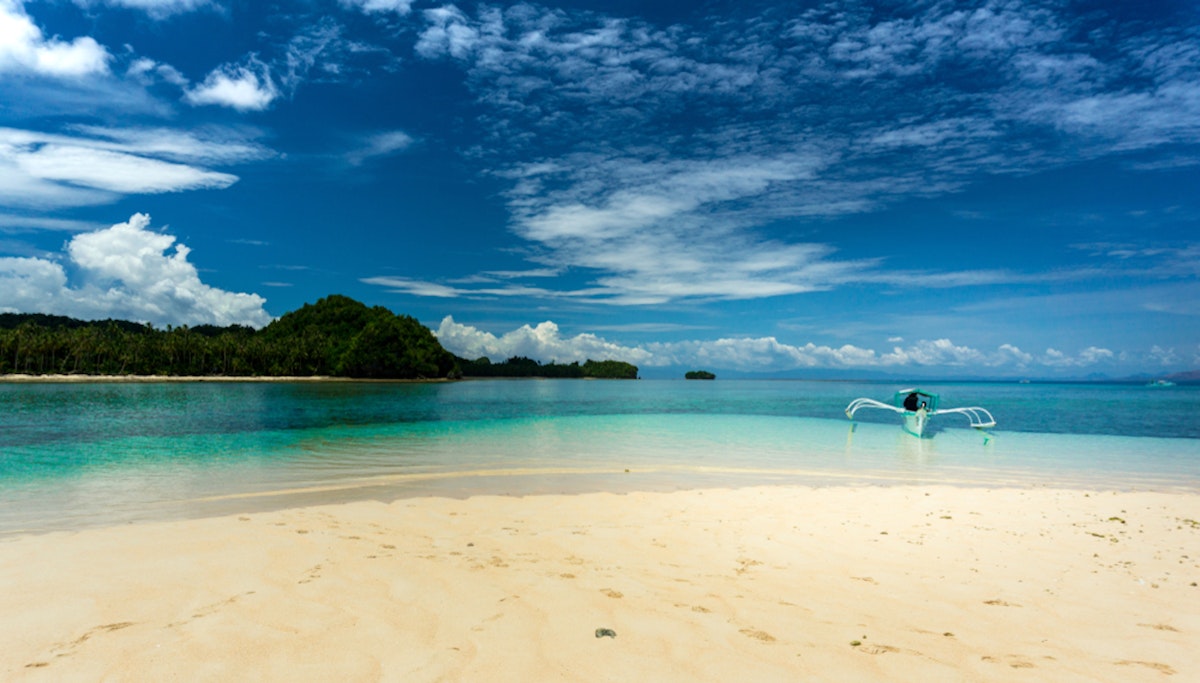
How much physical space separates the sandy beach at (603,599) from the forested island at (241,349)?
12208 cm

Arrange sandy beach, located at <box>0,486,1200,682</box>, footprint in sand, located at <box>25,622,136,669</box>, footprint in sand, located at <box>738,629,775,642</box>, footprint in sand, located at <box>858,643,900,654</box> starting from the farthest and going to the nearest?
footprint in sand, located at <box>738,629,775,642</box>, footprint in sand, located at <box>858,643,900,654</box>, sandy beach, located at <box>0,486,1200,682</box>, footprint in sand, located at <box>25,622,136,669</box>

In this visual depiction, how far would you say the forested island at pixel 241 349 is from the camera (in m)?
100

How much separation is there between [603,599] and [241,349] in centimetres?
13045

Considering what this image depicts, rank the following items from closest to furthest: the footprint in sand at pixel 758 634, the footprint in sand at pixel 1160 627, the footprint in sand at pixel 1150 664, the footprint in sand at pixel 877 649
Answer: the footprint in sand at pixel 1150 664 < the footprint in sand at pixel 877 649 < the footprint in sand at pixel 758 634 < the footprint in sand at pixel 1160 627

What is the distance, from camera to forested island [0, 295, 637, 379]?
100m

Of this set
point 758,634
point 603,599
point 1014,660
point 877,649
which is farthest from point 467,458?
point 1014,660

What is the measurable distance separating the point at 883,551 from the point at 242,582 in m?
7.35

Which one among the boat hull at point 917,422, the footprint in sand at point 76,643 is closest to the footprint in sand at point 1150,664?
the footprint in sand at point 76,643

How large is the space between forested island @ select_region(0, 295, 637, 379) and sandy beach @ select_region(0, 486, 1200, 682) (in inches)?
4806

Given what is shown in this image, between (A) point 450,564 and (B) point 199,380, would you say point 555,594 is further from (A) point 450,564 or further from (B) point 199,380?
(B) point 199,380

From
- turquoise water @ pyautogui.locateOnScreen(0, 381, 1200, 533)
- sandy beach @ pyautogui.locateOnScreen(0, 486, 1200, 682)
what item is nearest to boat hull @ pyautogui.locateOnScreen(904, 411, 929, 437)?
turquoise water @ pyautogui.locateOnScreen(0, 381, 1200, 533)

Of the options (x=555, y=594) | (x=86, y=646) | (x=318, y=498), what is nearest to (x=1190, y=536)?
(x=555, y=594)

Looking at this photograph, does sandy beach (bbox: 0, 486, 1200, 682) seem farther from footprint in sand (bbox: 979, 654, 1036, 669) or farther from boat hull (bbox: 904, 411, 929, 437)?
boat hull (bbox: 904, 411, 929, 437)

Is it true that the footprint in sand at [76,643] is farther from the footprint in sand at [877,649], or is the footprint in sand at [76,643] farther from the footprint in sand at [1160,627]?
the footprint in sand at [1160,627]
